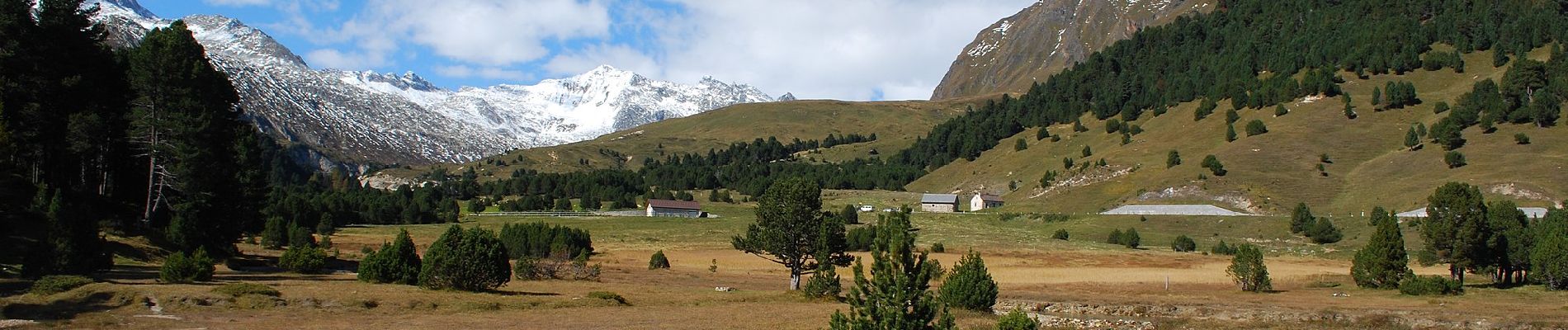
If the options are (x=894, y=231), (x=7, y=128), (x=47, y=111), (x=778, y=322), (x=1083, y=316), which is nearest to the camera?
(x=894, y=231)

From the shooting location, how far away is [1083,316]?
38125 millimetres

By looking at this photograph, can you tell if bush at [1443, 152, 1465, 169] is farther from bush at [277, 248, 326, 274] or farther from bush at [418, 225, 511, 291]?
bush at [277, 248, 326, 274]

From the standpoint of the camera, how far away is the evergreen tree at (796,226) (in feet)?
156

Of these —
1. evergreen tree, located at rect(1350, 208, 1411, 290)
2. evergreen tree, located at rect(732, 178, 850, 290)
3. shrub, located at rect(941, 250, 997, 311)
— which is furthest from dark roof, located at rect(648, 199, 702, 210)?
shrub, located at rect(941, 250, 997, 311)

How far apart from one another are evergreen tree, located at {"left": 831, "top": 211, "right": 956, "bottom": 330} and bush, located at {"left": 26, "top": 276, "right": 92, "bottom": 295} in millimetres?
23557

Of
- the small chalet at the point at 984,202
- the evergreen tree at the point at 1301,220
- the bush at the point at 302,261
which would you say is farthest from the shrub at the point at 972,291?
the small chalet at the point at 984,202

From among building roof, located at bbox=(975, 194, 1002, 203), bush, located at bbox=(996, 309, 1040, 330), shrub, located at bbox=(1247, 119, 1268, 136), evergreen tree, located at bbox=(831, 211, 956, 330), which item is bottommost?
bush, located at bbox=(996, 309, 1040, 330)

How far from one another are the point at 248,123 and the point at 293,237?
32.4 feet

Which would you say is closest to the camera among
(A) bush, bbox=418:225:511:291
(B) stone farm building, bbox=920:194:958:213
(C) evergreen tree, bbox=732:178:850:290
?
(A) bush, bbox=418:225:511:291

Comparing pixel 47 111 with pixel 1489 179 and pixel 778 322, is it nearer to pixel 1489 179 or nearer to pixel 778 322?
pixel 778 322

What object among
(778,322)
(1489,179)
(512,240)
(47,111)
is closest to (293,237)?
(512,240)

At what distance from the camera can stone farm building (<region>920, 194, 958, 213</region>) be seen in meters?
138

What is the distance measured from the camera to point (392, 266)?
131 feet

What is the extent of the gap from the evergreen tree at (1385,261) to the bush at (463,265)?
4278 cm
